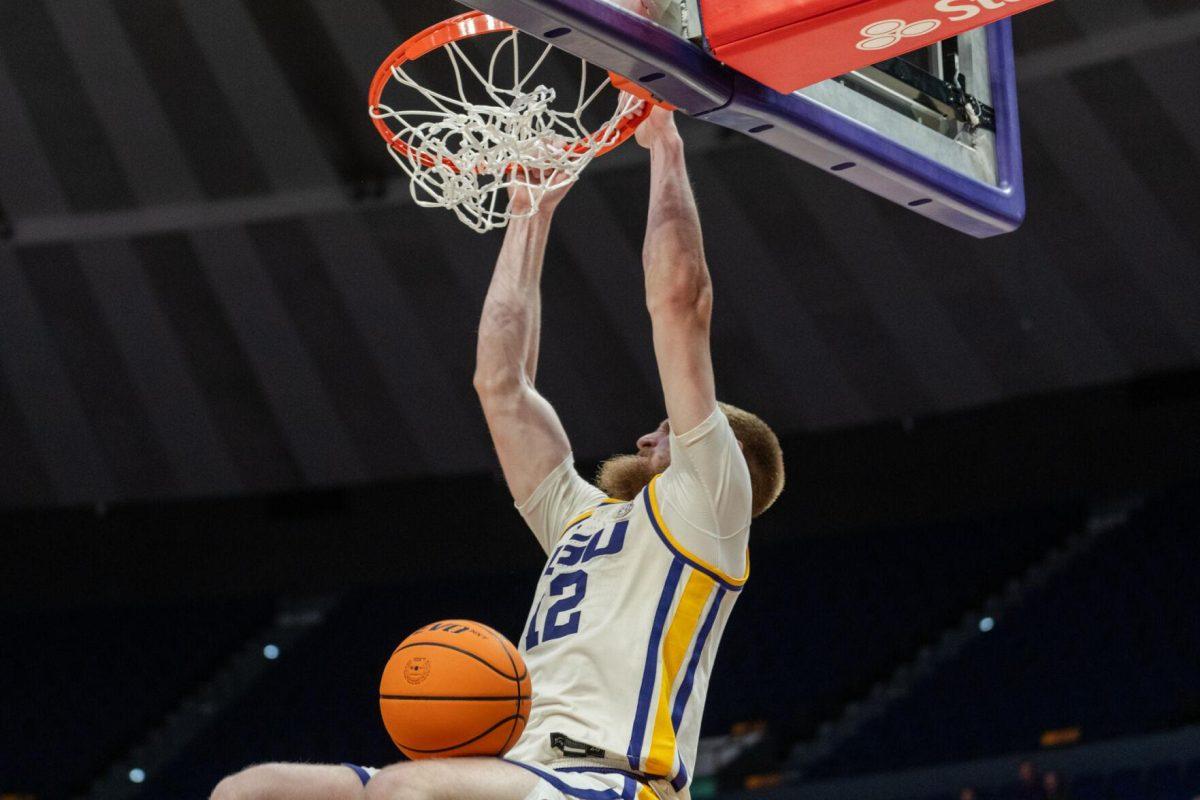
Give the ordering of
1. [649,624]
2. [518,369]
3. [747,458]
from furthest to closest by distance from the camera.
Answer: [518,369] < [747,458] < [649,624]

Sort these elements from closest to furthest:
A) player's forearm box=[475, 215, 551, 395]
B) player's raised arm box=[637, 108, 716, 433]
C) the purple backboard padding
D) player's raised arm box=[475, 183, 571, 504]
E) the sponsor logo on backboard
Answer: the purple backboard padding, the sponsor logo on backboard, player's raised arm box=[637, 108, 716, 433], player's raised arm box=[475, 183, 571, 504], player's forearm box=[475, 215, 551, 395]

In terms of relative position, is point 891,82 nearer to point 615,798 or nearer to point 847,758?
point 615,798

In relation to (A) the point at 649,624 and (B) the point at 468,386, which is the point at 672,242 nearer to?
(A) the point at 649,624

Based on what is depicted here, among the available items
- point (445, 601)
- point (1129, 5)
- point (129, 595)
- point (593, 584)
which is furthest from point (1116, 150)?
point (129, 595)

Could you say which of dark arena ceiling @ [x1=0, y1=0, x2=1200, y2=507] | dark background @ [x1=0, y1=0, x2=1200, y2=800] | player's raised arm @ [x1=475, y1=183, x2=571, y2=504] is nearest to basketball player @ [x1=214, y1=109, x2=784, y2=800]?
player's raised arm @ [x1=475, y1=183, x2=571, y2=504]

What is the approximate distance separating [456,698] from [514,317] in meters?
1.67

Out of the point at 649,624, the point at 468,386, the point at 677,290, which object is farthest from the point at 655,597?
the point at 468,386

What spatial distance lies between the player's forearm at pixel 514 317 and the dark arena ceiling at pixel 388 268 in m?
5.99

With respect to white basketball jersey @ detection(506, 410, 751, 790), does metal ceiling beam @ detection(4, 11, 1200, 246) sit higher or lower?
higher

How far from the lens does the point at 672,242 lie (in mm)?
4211

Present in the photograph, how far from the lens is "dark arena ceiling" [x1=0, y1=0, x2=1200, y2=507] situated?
36.2 ft

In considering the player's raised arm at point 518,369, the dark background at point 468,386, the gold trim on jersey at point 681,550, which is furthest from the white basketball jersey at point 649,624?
the dark background at point 468,386

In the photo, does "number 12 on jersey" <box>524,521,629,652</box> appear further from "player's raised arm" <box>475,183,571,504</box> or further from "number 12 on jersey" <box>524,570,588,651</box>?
"player's raised arm" <box>475,183,571,504</box>

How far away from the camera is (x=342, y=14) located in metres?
10.7
